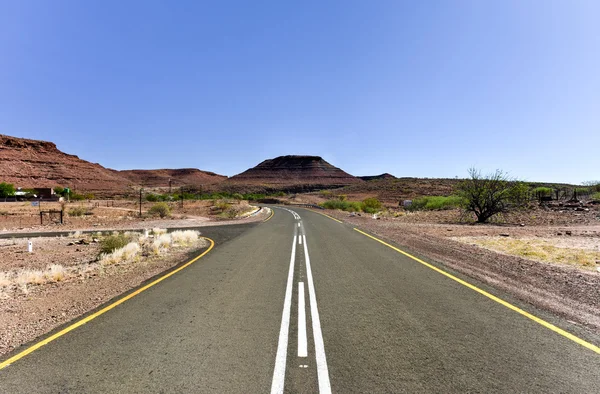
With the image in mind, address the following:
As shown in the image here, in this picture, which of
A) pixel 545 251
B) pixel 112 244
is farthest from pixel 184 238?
pixel 545 251

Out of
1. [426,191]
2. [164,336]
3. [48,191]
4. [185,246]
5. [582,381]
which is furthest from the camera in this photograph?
[48,191]

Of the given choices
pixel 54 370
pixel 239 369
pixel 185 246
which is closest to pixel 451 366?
pixel 239 369

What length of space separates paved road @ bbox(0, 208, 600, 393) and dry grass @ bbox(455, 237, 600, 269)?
5657 mm

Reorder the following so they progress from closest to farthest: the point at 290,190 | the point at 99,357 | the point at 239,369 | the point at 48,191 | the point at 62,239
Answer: the point at 239,369
the point at 99,357
the point at 62,239
the point at 48,191
the point at 290,190

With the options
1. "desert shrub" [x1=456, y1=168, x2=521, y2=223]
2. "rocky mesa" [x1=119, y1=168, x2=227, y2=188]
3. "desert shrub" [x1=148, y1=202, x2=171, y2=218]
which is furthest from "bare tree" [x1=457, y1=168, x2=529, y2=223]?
"rocky mesa" [x1=119, y1=168, x2=227, y2=188]

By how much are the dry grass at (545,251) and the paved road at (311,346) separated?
566 centimetres

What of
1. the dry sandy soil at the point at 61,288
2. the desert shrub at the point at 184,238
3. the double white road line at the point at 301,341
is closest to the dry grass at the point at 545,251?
the double white road line at the point at 301,341

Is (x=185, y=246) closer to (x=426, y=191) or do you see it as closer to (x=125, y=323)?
(x=125, y=323)

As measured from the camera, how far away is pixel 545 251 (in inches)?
464

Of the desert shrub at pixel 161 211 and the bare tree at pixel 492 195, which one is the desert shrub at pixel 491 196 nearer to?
the bare tree at pixel 492 195

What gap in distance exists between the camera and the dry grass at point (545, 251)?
10000 mm

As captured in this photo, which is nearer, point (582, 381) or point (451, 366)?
point (582, 381)

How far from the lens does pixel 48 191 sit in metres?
79.0

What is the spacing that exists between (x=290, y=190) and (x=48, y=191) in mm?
70474
